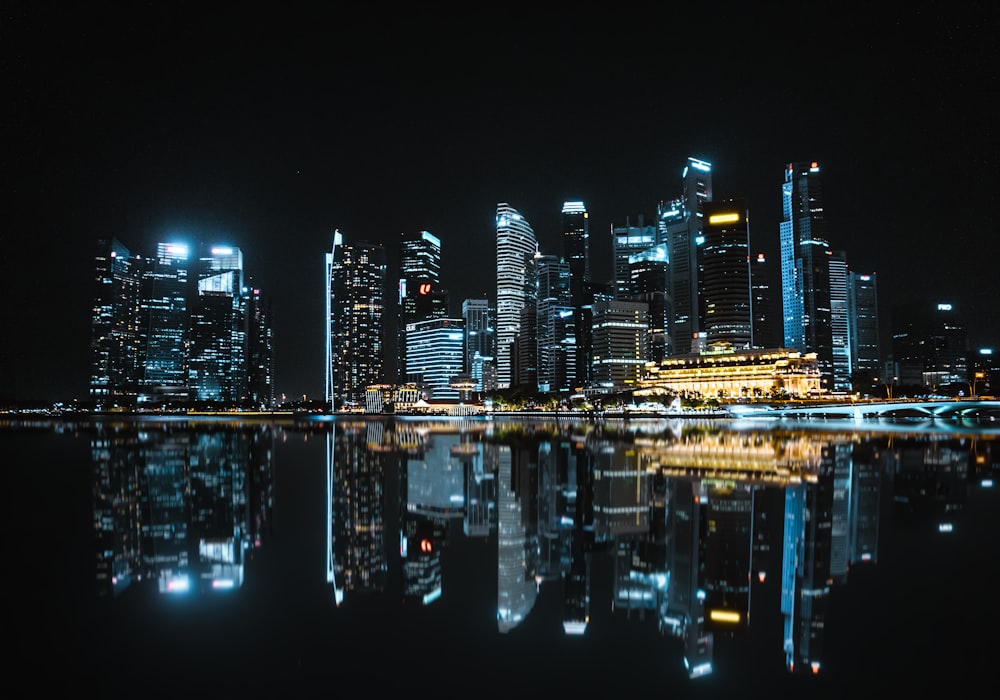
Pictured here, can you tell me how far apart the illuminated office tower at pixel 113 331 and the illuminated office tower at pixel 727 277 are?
166m

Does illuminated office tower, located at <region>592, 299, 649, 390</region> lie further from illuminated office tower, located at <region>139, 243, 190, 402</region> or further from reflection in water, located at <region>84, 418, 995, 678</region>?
reflection in water, located at <region>84, 418, 995, 678</region>

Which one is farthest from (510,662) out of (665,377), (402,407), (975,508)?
(402,407)

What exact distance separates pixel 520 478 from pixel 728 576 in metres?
11.7

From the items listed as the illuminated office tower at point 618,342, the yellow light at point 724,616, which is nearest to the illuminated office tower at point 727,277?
the illuminated office tower at point 618,342

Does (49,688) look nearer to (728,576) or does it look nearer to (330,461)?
(728,576)

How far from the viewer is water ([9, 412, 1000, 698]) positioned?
6.25 metres

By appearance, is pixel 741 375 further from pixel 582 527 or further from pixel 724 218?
pixel 582 527

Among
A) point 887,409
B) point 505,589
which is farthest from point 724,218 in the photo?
point 505,589

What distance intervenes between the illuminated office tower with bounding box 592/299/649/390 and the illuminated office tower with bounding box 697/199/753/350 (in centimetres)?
2015

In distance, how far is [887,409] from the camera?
96250mm

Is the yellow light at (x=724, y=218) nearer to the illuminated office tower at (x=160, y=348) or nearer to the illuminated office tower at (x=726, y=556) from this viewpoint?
the illuminated office tower at (x=160, y=348)

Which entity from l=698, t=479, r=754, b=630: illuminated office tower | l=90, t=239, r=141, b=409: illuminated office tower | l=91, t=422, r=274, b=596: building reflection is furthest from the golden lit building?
l=90, t=239, r=141, b=409: illuminated office tower

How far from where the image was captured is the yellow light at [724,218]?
188375 millimetres

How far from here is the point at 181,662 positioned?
21.0 ft
